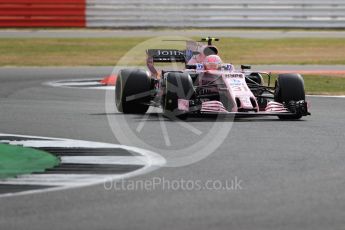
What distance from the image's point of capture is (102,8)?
34594 mm

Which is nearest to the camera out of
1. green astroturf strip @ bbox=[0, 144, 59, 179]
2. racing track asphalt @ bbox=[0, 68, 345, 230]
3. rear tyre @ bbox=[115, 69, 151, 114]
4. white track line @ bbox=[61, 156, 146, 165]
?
racing track asphalt @ bbox=[0, 68, 345, 230]

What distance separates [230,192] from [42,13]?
26.3 m

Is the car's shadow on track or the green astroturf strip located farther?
the car's shadow on track

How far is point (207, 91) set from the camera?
583 inches

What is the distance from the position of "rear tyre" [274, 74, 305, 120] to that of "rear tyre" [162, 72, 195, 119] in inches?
50.4

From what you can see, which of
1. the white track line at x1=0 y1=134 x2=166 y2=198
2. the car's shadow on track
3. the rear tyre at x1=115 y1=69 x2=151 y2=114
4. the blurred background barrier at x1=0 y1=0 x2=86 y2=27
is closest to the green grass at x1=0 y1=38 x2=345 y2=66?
the blurred background barrier at x1=0 y1=0 x2=86 y2=27

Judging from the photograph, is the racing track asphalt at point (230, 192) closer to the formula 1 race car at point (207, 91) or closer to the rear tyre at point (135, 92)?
the formula 1 race car at point (207, 91)

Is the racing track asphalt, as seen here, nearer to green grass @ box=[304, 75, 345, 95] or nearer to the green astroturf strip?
the green astroturf strip

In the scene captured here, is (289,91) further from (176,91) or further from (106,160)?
(106,160)

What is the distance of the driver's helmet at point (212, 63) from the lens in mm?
14922

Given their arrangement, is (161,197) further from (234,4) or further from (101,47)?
(234,4)

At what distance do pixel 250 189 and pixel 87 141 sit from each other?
3.64 metres

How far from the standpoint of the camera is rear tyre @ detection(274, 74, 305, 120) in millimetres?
14430

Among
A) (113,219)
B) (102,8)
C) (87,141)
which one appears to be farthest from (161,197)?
(102,8)
